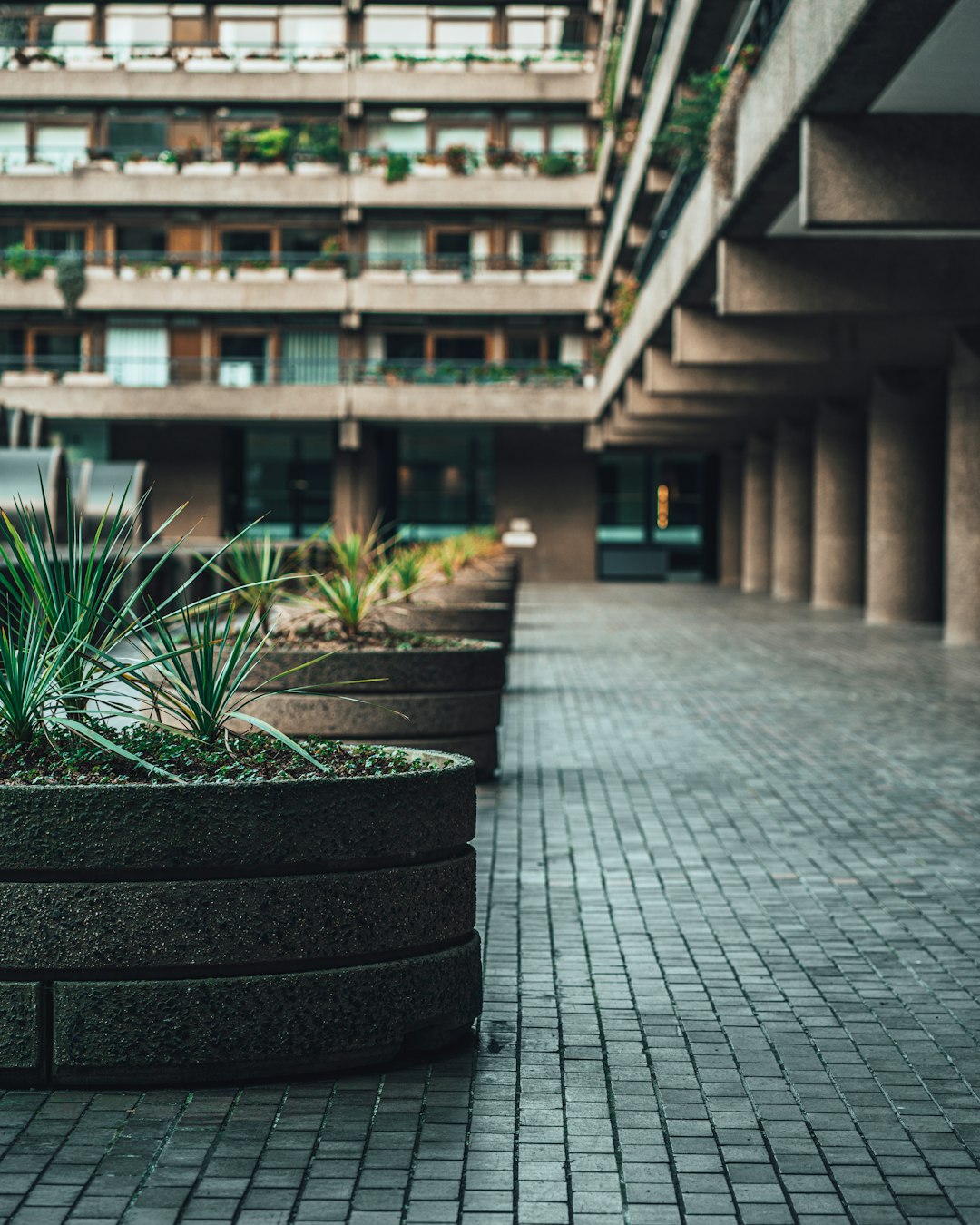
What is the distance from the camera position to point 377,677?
869 centimetres

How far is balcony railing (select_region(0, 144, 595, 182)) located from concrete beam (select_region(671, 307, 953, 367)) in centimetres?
2984

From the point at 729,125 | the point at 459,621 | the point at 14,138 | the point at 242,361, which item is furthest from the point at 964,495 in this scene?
the point at 14,138

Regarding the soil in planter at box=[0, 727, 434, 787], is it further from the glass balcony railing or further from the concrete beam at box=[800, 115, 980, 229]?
the glass balcony railing

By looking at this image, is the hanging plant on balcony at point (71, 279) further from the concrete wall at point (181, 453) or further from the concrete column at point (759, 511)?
the concrete column at point (759, 511)

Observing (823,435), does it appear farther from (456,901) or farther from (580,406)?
(456,901)

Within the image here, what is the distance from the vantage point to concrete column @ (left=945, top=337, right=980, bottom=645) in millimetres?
21594

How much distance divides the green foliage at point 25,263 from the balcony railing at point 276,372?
2.53 metres

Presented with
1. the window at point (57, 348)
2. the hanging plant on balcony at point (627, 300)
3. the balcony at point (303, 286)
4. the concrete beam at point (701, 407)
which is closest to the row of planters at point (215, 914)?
the concrete beam at point (701, 407)

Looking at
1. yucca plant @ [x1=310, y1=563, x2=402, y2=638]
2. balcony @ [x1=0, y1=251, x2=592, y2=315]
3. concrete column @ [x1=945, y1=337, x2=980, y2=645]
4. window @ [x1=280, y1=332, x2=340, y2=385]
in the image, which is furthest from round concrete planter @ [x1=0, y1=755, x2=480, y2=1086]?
window @ [x1=280, y1=332, x2=340, y2=385]

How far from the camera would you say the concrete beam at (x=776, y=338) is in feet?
73.0

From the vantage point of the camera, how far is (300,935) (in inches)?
173

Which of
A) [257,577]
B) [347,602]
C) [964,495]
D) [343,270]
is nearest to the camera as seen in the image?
[347,602]

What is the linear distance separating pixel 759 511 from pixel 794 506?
5.44 m

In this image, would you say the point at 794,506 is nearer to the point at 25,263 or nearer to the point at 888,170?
the point at 888,170
